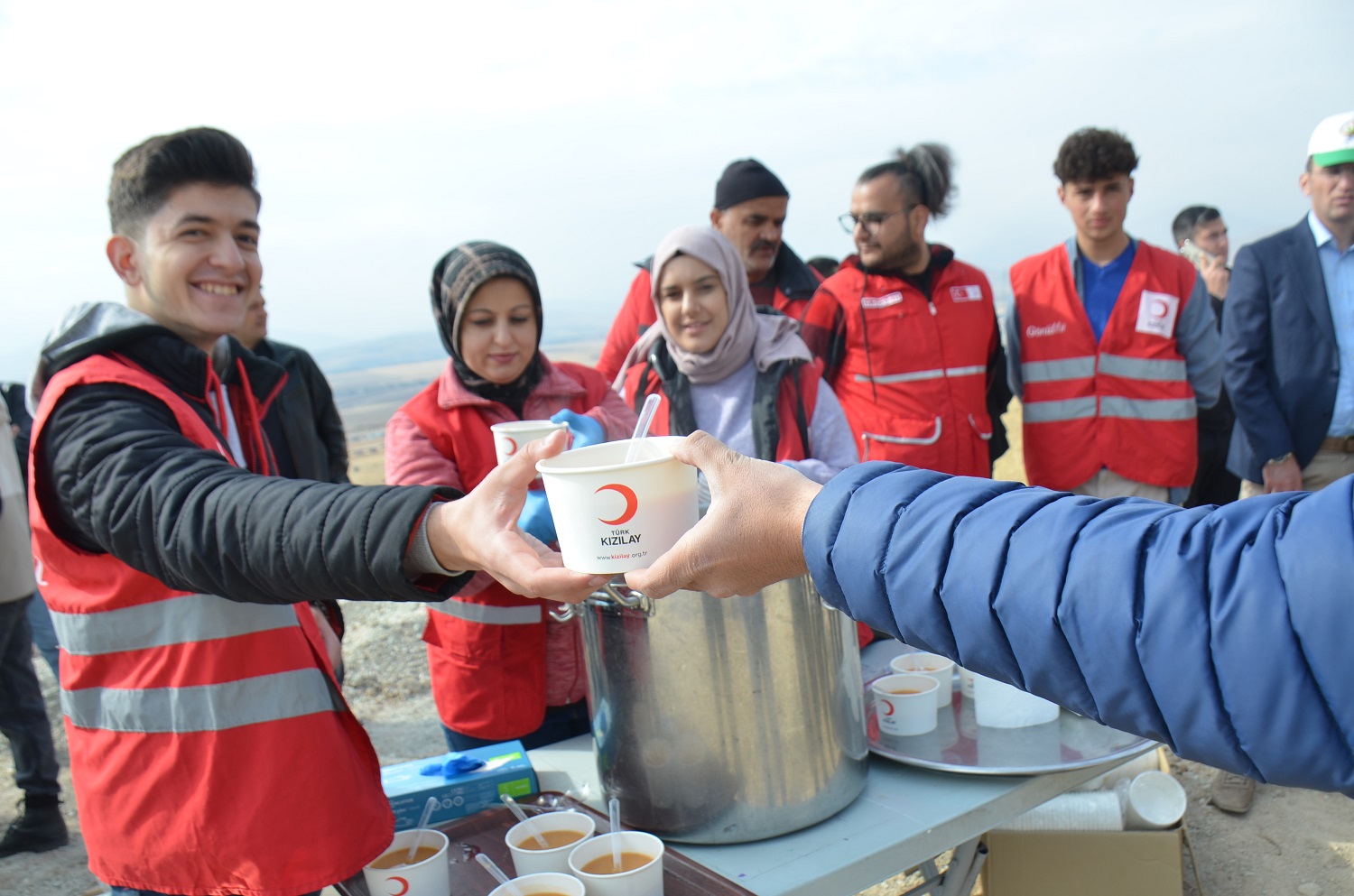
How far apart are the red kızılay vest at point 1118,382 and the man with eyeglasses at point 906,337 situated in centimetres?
24

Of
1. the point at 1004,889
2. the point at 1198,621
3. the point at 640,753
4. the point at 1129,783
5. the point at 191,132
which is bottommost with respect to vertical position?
the point at 1004,889

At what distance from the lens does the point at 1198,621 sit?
83cm

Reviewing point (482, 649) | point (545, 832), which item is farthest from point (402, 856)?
point (482, 649)

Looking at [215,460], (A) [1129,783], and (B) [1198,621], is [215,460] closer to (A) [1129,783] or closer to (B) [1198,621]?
(B) [1198,621]

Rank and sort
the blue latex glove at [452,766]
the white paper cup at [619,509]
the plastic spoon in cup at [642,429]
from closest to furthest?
the white paper cup at [619,509], the plastic spoon in cup at [642,429], the blue latex glove at [452,766]

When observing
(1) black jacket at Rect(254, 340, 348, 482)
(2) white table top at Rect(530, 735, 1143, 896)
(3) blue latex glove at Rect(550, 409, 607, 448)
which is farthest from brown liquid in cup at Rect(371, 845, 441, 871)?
(1) black jacket at Rect(254, 340, 348, 482)

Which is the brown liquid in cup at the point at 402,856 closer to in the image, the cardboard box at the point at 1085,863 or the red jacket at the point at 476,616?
the red jacket at the point at 476,616

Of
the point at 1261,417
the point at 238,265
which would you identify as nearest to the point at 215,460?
the point at 238,265

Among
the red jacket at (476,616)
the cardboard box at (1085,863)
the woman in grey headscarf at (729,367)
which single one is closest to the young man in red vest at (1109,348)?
the woman in grey headscarf at (729,367)

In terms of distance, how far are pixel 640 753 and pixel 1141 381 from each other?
3304mm

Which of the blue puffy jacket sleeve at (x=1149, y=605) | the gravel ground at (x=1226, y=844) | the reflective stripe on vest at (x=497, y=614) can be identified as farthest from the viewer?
the gravel ground at (x=1226, y=844)

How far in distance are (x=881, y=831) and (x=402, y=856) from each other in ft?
2.91

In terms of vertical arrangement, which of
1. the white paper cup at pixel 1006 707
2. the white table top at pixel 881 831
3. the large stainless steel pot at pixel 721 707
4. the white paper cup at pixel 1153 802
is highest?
the large stainless steel pot at pixel 721 707

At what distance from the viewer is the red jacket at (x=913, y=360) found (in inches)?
162
